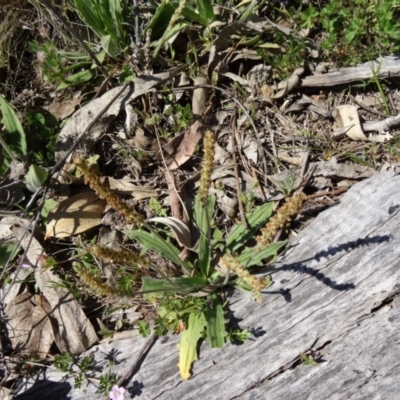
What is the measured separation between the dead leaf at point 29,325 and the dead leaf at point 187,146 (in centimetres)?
107

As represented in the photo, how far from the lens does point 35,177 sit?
288cm

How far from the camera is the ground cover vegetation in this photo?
2777mm

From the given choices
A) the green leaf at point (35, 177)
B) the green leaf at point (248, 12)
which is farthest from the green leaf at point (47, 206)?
the green leaf at point (248, 12)

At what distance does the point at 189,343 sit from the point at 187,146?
3.68 ft

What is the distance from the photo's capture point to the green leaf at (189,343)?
102 inches

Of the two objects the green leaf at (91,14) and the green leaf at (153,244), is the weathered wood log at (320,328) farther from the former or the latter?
→ the green leaf at (91,14)

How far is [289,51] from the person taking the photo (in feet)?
10.3

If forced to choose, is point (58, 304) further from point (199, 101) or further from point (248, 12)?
point (248, 12)

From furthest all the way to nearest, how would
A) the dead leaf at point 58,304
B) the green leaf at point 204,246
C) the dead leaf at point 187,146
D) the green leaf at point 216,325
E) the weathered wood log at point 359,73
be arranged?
the dead leaf at point 187,146 < the weathered wood log at point 359,73 < the dead leaf at point 58,304 < the green leaf at point 204,246 < the green leaf at point 216,325

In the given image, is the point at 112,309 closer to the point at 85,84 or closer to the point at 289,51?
the point at 85,84

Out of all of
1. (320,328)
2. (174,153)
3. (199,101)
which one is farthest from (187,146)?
(320,328)

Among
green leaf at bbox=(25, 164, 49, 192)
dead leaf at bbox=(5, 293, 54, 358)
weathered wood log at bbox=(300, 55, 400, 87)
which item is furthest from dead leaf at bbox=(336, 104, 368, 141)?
dead leaf at bbox=(5, 293, 54, 358)

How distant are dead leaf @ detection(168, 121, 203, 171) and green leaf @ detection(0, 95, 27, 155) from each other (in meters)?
0.91

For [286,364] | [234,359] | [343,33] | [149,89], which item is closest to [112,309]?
[234,359]
